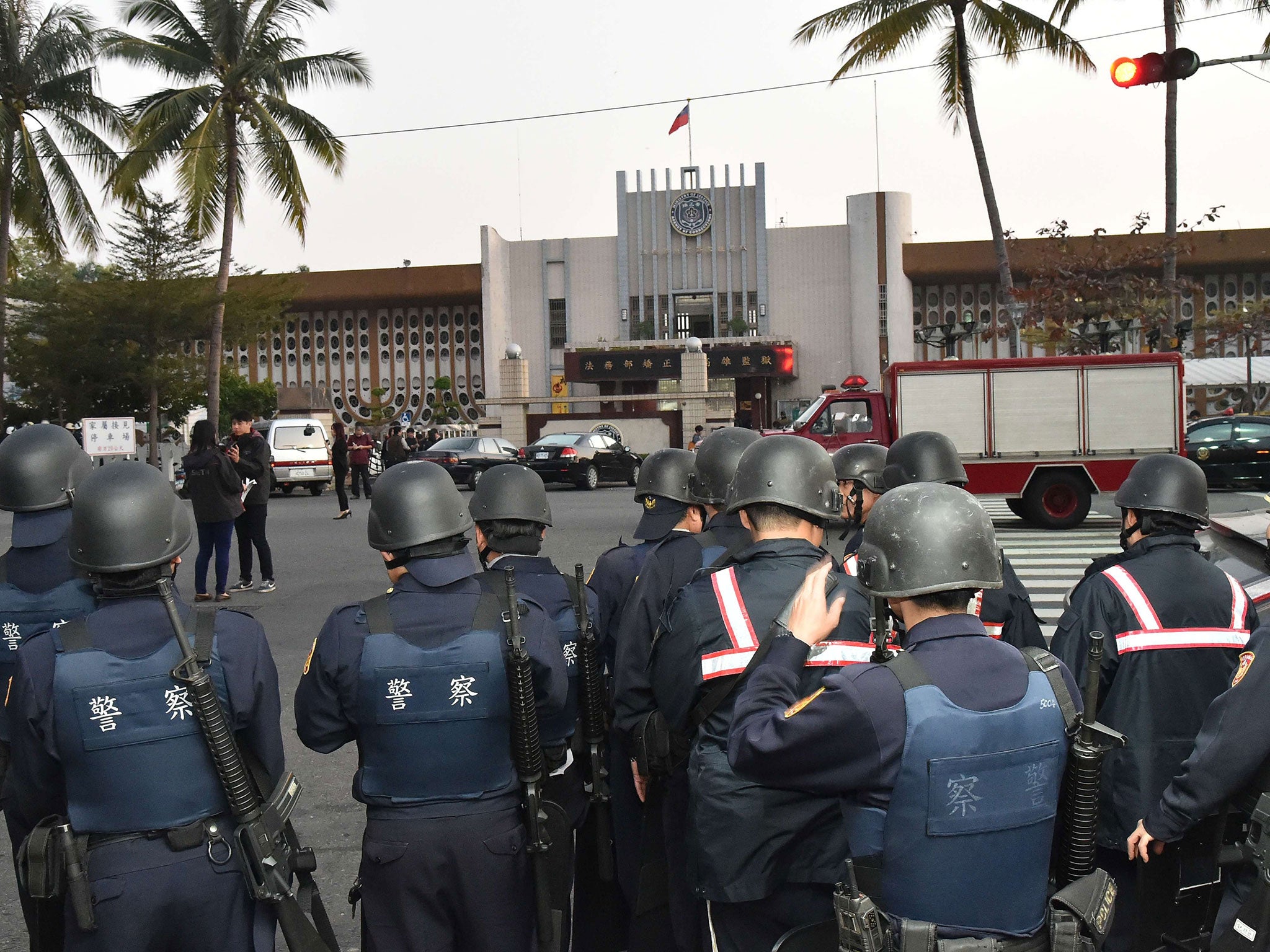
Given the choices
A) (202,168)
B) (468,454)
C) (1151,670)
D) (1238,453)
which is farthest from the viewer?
(468,454)

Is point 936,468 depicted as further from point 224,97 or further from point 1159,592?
point 224,97

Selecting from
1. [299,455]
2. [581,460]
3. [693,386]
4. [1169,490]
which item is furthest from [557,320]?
[1169,490]

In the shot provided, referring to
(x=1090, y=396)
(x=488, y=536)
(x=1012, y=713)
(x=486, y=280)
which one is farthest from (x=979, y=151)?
(x=486, y=280)

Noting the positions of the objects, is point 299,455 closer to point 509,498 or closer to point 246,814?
point 509,498

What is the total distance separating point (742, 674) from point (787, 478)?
1.92 feet

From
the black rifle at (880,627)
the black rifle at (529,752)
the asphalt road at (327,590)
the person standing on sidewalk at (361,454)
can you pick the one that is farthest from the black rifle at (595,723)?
the person standing on sidewalk at (361,454)

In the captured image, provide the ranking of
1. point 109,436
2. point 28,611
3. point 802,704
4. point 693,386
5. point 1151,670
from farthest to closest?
point 693,386 → point 109,436 → point 28,611 → point 1151,670 → point 802,704

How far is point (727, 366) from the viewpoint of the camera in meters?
50.9

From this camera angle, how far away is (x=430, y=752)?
10.5 feet

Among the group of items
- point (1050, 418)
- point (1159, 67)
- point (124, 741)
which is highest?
point (1159, 67)

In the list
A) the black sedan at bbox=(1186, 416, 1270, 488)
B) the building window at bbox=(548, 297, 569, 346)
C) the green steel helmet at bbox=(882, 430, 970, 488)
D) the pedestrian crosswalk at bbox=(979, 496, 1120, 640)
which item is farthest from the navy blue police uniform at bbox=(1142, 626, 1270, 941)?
the building window at bbox=(548, 297, 569, 346)

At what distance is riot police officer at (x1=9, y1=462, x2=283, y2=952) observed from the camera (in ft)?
9.53

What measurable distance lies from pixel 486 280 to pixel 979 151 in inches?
1412

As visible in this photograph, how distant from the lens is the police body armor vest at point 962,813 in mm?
2416
